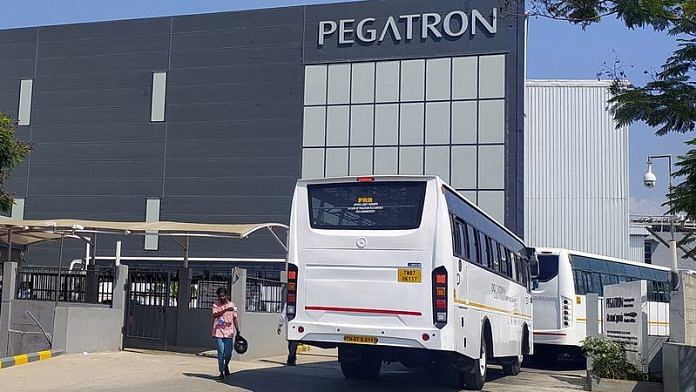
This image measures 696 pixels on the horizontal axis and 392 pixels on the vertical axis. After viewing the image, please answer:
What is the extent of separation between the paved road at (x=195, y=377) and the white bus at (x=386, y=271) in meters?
1.38

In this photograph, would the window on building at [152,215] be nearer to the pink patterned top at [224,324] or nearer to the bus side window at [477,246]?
the pink patterned top at [224,324]

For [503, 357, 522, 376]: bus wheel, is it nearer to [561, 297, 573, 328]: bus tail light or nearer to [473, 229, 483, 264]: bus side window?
A: [561, 297, 573, 328]: bus tail light

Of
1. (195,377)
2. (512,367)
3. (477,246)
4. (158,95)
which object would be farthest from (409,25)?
(195,377)

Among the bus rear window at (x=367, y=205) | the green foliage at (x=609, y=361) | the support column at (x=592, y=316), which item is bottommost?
the green foliage at (x=609, y=361)

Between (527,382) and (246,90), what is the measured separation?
3088cm

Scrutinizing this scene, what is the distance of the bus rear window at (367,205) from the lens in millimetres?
12891

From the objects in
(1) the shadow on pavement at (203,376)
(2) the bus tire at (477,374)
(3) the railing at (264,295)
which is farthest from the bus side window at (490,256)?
(3) the railing at (264,295)

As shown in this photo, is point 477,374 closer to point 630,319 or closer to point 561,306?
point 630,319

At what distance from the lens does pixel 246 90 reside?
45625 mm

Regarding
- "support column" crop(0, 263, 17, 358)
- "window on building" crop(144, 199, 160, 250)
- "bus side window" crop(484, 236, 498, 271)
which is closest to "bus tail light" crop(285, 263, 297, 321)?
"bus side window" crop(484, 236, 498, 271)

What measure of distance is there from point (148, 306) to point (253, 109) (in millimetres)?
24663

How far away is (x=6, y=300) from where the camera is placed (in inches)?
805

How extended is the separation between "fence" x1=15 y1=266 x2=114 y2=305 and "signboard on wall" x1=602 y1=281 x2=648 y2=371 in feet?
39.1

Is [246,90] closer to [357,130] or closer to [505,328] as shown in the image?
[357,130]
